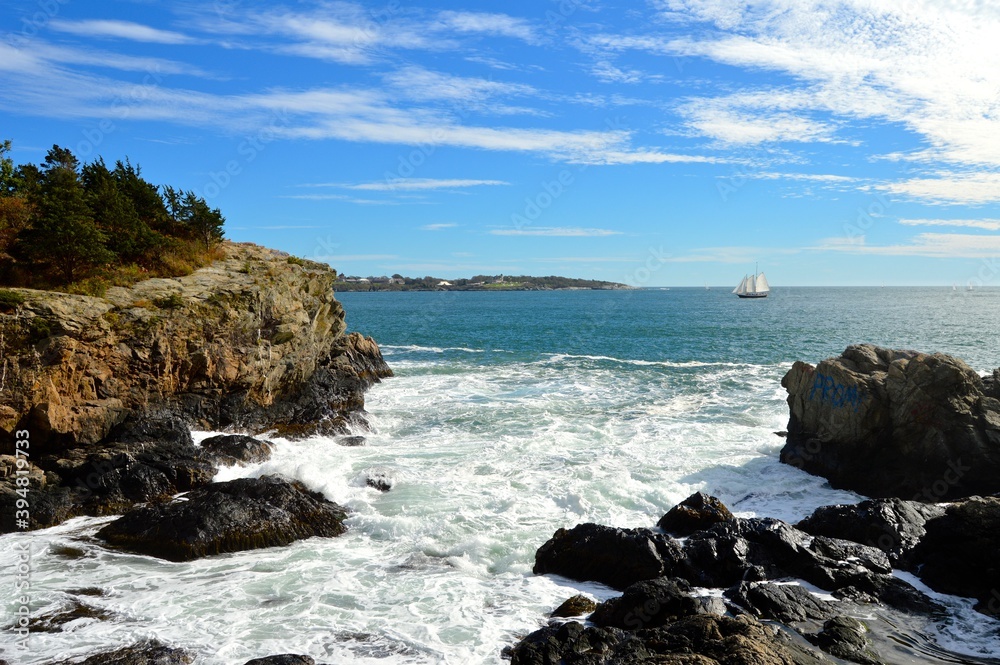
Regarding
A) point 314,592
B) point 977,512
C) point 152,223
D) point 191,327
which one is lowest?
point 314,592

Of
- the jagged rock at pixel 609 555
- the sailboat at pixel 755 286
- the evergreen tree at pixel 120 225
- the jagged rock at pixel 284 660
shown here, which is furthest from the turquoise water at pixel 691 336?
the sailboat at pixel 755 286

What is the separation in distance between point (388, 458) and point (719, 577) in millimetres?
12070

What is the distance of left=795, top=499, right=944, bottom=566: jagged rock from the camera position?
45.1 ft

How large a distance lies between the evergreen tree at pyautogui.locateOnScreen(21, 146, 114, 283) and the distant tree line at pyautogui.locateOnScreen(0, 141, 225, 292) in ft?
0.08

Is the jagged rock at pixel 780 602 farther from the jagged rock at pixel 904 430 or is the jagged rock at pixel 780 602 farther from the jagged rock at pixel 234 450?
the jagged rock at pixel 234 450

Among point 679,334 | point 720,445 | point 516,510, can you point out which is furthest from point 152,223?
point 679,334

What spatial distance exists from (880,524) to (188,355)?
67.1 feet

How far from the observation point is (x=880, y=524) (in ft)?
46.3

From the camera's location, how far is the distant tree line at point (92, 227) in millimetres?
20203

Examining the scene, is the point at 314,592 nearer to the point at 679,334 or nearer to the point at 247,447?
the point at 247,447

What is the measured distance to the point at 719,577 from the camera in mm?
12688

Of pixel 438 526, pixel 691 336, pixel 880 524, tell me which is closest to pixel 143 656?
Answer: pixel 438 526

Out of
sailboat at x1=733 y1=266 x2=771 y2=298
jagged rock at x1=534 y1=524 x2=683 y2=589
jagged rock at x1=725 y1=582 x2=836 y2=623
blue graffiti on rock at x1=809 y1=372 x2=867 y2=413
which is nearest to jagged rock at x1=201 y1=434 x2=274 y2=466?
jagged rock at x1=534 y1=524 x2=683 y2=589

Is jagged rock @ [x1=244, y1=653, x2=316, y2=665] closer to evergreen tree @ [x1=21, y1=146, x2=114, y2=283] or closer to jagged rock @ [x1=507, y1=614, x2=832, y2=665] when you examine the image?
jagged rock @ [x1=507, y1=614, x2=832, y2=665]
